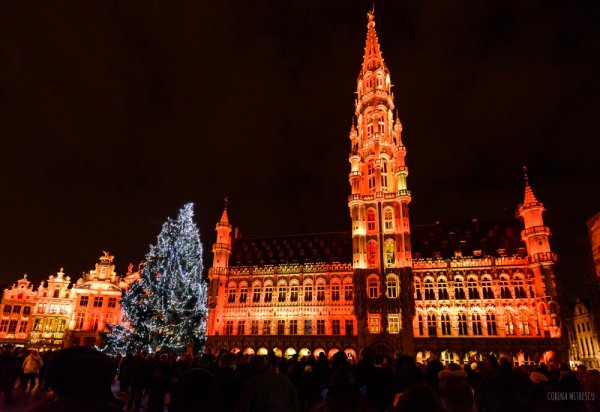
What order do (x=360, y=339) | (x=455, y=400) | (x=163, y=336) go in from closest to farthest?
1. (x=455, y=400)
2. (x=163, y=336)
3. (x=360, y=339)

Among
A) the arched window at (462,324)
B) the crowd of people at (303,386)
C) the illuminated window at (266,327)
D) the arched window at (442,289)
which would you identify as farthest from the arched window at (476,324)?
the crowd of people at (303,386)

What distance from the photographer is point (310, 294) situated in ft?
147

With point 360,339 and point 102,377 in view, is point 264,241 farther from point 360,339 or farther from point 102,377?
point 102,377

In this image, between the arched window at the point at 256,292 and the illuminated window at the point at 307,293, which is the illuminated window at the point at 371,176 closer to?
the illuminated window at the point at 307,293

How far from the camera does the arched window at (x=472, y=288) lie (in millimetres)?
40125

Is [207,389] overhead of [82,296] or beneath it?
beneath

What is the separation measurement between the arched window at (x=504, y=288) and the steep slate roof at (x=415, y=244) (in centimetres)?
297

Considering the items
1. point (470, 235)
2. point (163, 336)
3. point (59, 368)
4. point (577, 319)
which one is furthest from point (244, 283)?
point (577, 319)

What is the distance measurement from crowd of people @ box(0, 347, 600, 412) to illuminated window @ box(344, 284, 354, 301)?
30.9 meters

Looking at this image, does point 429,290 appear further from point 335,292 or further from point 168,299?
point 168,299

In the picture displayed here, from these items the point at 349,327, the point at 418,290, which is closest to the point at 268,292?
the point at 349,327

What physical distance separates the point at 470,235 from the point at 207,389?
46960 millimetres

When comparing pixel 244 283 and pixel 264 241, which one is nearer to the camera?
pixel 244 283

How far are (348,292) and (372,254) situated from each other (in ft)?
17.4
